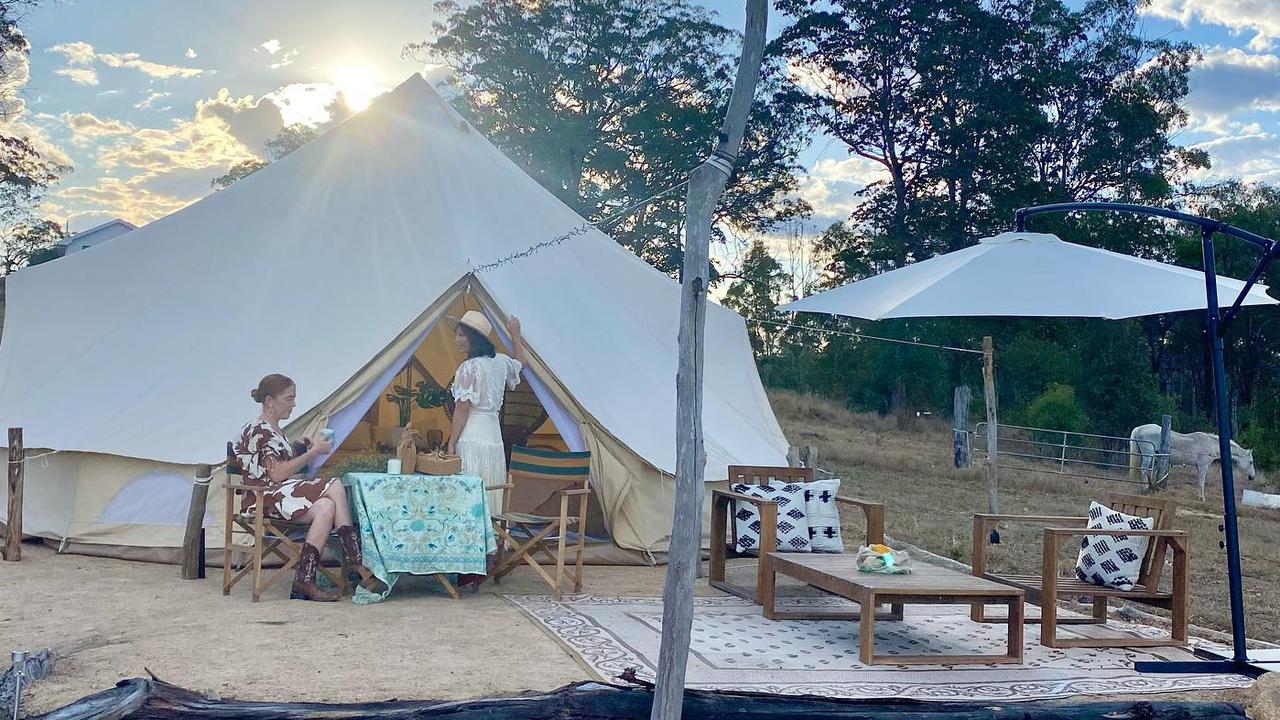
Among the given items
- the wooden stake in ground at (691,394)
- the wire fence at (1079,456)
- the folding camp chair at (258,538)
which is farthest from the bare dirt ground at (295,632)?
the wire fence at (1079,456)

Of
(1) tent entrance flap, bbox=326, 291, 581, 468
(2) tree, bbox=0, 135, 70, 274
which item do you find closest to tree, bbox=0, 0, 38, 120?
(2) tree, bbox=0, 135, 70, 274

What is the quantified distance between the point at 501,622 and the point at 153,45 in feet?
24.4

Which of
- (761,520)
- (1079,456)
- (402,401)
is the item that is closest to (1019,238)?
(761,520)

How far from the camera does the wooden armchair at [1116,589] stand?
4.34 meters

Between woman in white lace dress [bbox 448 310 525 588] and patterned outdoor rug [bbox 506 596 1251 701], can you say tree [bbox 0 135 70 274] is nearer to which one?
woman in white lace dress [bbox 448 310 525 588]

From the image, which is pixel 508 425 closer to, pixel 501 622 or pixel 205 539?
pixel 205 539

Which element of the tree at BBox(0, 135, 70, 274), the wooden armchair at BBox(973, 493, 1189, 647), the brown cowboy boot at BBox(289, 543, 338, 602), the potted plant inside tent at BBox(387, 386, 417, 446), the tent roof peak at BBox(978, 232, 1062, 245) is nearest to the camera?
the wooden armchair at BBox(973, 493, 1189, 647)

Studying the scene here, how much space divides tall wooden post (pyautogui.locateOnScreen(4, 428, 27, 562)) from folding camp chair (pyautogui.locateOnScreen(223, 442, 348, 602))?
4.21ft

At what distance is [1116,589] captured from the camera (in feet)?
14.8

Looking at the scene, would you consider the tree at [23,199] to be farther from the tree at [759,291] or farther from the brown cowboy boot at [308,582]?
the brown cowboy boot at [308,582]

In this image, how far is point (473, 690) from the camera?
3.34 metres

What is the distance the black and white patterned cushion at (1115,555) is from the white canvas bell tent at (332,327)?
6.94 ft

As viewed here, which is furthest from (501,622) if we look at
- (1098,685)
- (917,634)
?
(1098,685)

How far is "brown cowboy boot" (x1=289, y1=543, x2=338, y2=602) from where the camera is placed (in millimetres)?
4711
